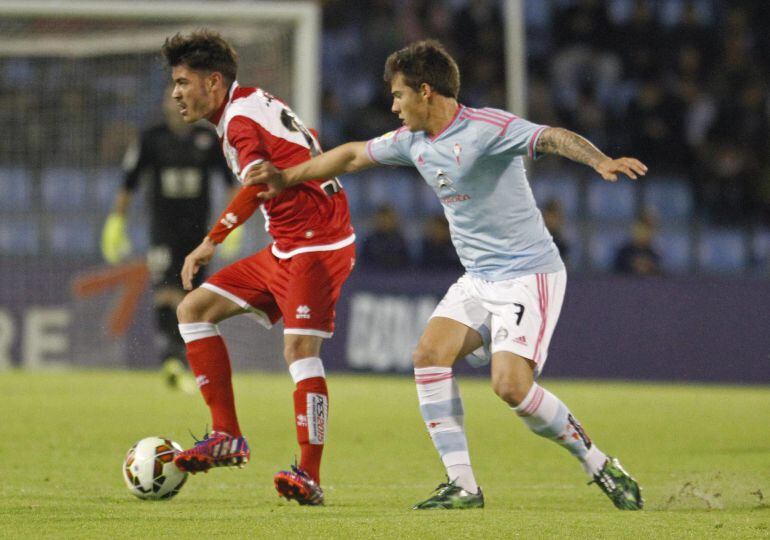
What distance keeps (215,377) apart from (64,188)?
847 cm

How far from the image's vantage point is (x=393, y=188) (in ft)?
53.9

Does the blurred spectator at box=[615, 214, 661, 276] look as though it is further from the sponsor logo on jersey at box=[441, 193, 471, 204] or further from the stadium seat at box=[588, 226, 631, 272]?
the sponsor logo on jersey at box=[441, 193, 471, 204]

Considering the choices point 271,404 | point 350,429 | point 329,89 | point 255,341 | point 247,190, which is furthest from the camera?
point 329,89

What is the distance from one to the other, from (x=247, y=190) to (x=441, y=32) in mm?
12205

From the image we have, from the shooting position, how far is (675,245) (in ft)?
52.9

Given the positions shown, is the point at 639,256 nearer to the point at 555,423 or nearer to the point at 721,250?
the point at 721,250

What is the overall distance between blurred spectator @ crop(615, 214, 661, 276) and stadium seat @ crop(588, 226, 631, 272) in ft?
4.03

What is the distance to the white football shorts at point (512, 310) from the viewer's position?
5.66 meters

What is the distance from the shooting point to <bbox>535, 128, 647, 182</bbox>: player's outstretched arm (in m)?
4.97

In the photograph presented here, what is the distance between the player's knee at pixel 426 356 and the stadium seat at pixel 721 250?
1077 cm

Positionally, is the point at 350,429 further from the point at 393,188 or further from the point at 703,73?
the point at 703,73

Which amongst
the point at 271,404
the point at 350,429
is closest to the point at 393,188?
the point at 271,404

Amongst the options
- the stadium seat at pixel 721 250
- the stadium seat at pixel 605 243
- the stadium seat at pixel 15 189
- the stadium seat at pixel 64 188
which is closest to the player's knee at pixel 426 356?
the stadium seat at pixel 64 188

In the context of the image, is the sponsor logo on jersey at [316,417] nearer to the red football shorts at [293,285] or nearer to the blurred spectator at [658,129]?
the red football shorts at [293,285]
